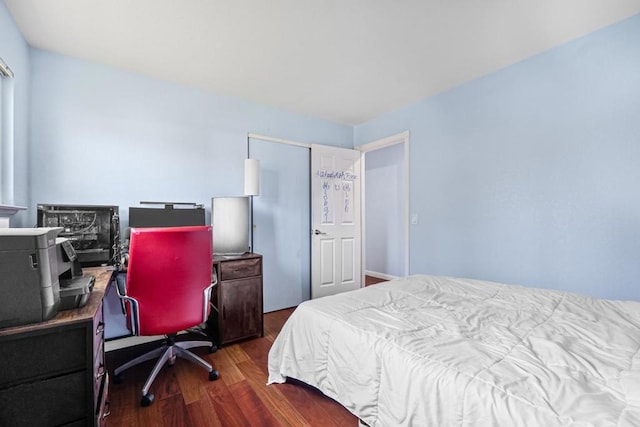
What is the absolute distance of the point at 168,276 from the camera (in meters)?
1.70

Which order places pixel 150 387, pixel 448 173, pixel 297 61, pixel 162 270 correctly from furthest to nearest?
pixel 448 173 < pixel 297 61 < pixel 150 387 < pixel 162 270

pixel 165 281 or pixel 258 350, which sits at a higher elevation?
pixel 165 281

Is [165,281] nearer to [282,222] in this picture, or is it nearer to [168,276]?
[168,276]

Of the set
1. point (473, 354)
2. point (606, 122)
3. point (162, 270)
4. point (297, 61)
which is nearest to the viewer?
point (473, 354)

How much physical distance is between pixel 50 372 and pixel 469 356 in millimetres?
1497

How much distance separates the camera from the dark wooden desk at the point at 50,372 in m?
0.89

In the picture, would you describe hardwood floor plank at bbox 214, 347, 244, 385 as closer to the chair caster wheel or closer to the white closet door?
the chair caster wheel

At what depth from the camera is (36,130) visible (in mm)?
2145

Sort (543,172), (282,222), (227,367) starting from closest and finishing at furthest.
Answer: (227,367), (543,172), (282,222)

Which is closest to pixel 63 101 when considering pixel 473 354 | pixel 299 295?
pixel 299 295

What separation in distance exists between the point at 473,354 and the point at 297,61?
2.40 meters

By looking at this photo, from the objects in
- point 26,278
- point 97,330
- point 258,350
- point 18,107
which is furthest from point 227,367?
point 18,107

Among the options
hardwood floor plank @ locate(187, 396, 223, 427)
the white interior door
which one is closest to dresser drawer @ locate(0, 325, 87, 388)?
hardwood floor plank @ locate(187, 396, 223, 427)

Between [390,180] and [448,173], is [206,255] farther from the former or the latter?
[390,180]
